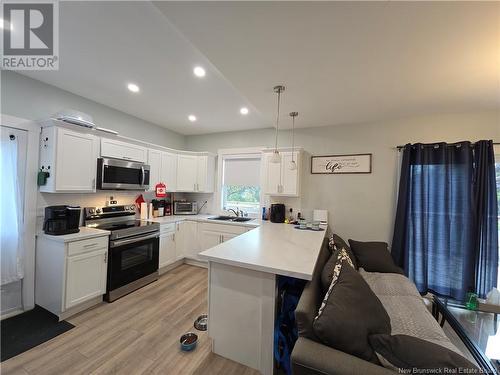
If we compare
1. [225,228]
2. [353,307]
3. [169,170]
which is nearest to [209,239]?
[225,228]

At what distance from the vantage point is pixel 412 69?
1.79 meters

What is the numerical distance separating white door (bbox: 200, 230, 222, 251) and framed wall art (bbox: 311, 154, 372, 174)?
198 cm

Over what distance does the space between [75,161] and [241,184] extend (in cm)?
255

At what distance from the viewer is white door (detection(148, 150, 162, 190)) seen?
3.52m

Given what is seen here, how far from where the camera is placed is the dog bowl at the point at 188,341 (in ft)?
5.99

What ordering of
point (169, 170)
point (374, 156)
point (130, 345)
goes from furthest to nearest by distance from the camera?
point (169, 170), point (374, 156), point (130, 345)

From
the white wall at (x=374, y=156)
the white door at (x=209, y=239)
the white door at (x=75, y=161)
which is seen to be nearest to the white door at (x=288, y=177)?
the white wall at (x=374, y=156)

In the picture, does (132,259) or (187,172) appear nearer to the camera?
(132,259)

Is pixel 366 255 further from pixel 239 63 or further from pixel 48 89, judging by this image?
pixel 48 89

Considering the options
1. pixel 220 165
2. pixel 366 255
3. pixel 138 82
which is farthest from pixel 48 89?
pixel 366 255

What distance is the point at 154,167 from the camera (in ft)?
11.8

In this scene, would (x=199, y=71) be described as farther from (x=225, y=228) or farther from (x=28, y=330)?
(x=28, y=330)

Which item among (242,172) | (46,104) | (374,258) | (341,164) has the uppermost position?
(46,104)

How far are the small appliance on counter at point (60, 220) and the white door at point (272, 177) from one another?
2650 mm
